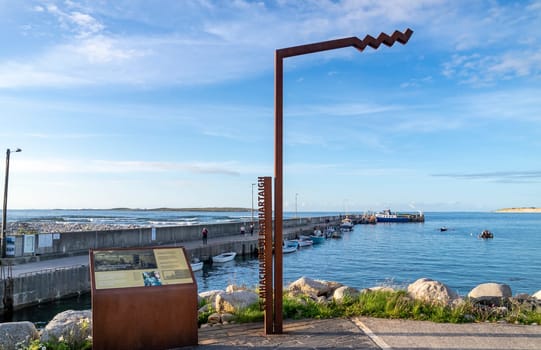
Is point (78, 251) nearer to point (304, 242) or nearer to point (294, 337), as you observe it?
point (294, 337)

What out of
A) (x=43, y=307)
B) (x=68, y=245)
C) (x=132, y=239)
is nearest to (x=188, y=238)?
(x=132, y=239)

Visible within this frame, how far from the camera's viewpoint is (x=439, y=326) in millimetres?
7516

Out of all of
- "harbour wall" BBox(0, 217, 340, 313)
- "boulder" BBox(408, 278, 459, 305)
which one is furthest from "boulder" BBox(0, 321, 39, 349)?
"harbour wall" BBox(0, 217, 340, 313)

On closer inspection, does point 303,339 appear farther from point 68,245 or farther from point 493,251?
point 493,251

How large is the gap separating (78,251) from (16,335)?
22511 mm

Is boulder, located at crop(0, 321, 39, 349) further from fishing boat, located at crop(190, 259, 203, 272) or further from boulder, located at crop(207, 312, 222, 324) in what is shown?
fishing boat, located at crop(190, 259, 203, 272)

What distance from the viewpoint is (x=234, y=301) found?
8.67 meters

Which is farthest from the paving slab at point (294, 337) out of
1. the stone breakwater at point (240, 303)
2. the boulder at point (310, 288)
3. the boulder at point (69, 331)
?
the boulder at point (310, 288)

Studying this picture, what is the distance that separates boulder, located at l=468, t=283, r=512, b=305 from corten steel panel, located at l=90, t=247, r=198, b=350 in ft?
18.9

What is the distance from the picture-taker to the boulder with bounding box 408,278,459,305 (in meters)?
8.70

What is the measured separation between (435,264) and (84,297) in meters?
28.6

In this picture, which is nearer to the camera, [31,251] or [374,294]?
[374,294]

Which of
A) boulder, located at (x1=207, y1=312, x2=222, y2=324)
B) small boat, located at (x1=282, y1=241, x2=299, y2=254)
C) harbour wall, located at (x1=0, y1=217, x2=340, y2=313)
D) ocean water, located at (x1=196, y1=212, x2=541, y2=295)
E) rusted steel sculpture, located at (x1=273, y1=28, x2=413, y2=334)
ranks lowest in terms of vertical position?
ocean water, located at (x1=196, y1=212, x2=541, y2=295)

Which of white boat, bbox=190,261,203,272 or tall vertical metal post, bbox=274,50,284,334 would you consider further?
white boat, bbox=190,261,203,272
